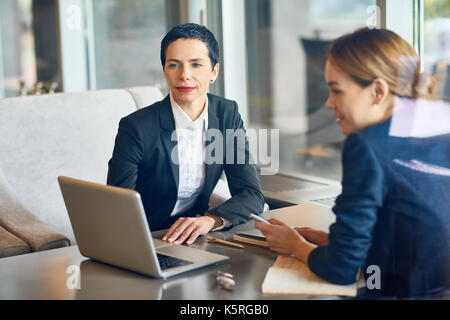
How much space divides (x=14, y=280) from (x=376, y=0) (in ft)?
4.08

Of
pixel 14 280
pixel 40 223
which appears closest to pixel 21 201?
pixel 40 223

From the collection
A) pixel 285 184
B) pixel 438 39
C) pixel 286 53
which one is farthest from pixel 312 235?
pixel 286 53

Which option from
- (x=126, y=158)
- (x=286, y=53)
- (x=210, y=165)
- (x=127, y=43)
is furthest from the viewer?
(x=286, y=53)

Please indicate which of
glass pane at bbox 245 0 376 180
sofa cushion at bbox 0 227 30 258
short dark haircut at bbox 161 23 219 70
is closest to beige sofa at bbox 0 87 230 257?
sofa cushion at bbox 0 227 30 258

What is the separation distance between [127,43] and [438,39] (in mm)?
2955

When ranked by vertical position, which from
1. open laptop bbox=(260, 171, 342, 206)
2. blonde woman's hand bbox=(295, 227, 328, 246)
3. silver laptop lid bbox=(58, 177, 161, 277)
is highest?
silver laptop lid bbox=(58, 177, 161, 277)

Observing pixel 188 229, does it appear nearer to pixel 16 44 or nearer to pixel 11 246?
pixel 11 246

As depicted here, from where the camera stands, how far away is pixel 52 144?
2297mm

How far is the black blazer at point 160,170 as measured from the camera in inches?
65.9

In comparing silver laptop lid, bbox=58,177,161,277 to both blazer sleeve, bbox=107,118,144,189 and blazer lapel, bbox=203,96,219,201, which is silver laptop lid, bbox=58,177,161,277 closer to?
blazer sleeve, bbox=107,118,144,189

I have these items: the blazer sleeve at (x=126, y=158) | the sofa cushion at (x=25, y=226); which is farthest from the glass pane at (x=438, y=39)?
the sofa cushion at (x=25, y=226)

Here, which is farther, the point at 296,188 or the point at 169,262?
the point at 296,188

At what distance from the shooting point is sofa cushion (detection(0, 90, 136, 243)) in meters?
2.23

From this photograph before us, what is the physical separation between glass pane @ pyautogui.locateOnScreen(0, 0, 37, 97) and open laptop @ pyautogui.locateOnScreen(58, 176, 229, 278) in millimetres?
5680
